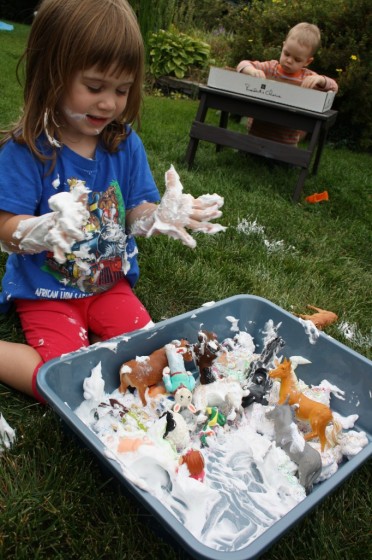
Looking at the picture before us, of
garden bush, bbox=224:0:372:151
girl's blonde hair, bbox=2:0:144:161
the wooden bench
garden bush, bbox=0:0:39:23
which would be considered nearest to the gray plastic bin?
girl's blonde hair, bbox=2:0:144:161

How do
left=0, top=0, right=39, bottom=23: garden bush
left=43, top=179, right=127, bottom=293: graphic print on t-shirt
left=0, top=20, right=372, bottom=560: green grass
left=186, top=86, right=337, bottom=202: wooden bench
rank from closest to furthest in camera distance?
left=0, top=20, right=372, bottom=560: green grass
left=43, top=179, right=127, bottom=293: graphic print on t-shirt
left=186, top=86, right=337, bottom=202: wooden bench
left=0, top=0, right=39, bottom=23: garden bush

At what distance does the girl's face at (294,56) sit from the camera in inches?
141

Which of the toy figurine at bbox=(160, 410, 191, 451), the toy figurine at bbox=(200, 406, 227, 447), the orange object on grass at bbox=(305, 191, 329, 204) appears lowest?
the orange object on grass at bbox=(305, 191, 329, 204)

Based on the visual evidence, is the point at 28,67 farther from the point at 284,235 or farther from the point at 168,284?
the point at 284,235

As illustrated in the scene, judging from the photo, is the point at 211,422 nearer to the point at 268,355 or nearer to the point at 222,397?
the point at 222,397

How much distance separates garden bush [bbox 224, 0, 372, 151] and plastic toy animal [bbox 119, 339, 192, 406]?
4.37 m

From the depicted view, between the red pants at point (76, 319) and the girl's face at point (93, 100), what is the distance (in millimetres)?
464

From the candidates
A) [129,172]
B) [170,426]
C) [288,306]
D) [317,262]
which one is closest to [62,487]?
[170,426]

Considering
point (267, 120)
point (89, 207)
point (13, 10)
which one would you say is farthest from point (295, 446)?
point (13, 10)

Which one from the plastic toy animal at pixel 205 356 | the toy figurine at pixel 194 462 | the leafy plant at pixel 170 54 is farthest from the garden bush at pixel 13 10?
the toy figurine at pixel 194 462

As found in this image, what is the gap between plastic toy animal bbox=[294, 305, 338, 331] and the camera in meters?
1.87

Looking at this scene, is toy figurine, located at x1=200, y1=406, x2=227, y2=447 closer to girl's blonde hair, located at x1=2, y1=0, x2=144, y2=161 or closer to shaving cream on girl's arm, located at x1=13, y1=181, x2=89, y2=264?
shaving cream on girl's arm, located at x1=13, y1=181, x2=89, y2=264

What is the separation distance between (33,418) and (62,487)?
0.23 metres

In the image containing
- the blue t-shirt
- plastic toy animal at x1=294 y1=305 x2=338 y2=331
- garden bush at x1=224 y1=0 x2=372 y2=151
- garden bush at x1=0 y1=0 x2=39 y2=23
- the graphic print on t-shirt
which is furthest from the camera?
garden bush at x1=0 y1=0 x2=39 y2=23
